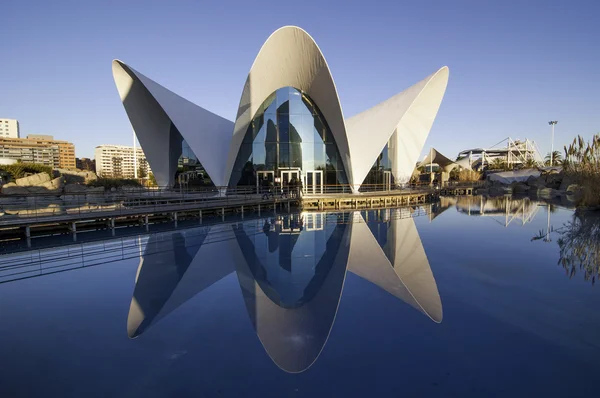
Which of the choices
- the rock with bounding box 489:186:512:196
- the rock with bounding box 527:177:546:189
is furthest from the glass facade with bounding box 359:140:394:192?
the rock with bounding box 527:177:546:189

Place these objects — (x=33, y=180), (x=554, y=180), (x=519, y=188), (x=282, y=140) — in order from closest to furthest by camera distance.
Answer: (x=282, y=140) → (x=33, y=180) → (x=519, y=188) → (x=554, y=180)

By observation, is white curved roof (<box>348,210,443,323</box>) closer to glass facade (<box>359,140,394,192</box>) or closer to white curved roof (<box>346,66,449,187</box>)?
white curved roof (<box>346,66,449,187</box>)

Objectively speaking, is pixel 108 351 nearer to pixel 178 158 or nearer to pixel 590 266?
pixel 590 266

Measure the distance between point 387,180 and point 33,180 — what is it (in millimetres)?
36163

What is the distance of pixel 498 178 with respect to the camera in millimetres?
44812

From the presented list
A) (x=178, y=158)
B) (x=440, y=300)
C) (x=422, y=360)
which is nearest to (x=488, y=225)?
(x=440, y=300)

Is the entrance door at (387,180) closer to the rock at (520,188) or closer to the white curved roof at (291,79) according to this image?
the white curved roof at (291,79)

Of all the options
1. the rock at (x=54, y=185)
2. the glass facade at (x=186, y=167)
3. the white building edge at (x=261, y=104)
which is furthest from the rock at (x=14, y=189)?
the glass facade at (x=186, y=167)

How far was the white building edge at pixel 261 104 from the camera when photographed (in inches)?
802

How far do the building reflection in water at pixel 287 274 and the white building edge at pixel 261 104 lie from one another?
12.1m

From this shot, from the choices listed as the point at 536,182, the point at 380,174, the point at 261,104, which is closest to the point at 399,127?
the point at 380,174

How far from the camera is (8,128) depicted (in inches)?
5605

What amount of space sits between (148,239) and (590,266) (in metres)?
12.2

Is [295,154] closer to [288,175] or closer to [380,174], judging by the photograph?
[288,175]
